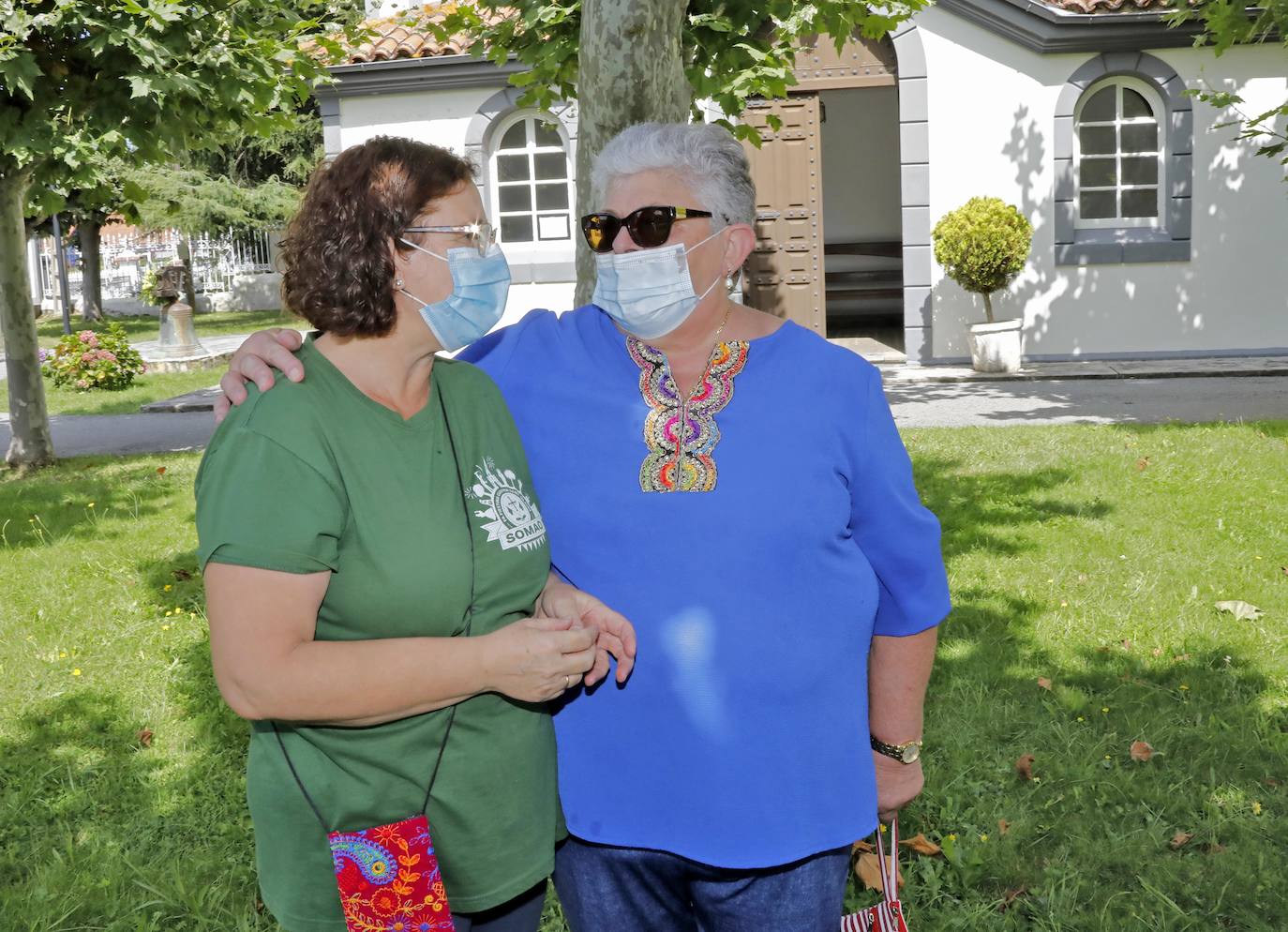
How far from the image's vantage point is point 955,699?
4969mm

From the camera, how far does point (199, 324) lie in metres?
29.2

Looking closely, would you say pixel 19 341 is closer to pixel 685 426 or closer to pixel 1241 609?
pixel 1241 609

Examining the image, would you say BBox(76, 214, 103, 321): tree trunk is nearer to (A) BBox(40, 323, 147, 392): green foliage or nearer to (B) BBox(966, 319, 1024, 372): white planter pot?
(A) BBox(40, 323, 147, 392): green foliage

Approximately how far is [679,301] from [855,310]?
1711cm

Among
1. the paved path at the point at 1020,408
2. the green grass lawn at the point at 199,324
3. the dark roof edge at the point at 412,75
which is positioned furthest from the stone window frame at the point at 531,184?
the green grass lawn at the point at 199,324

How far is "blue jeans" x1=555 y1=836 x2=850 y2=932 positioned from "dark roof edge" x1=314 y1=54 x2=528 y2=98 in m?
13.9

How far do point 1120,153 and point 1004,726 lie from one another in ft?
38.7

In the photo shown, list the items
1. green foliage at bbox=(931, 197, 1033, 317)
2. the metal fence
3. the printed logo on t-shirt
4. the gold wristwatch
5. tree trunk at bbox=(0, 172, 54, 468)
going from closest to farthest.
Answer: the printed logo on t-shirt
the gold wristwatch
tree trunk at bbox=(0, 172, 54, 468)
green foliage at bbox=(931, 197, 1033, 317)
the metal fence

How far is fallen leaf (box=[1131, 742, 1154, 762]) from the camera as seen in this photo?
4461 mm

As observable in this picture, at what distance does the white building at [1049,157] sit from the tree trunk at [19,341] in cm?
551

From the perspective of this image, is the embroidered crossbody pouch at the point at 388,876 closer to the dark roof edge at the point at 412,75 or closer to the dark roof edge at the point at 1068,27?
the dark roof edge at the point at 1068,27

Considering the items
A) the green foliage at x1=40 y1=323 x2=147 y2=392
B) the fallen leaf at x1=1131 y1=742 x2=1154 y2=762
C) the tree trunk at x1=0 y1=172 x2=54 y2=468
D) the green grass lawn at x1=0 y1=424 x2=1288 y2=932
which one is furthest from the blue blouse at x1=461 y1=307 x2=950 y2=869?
the green foliage at x1=40 y1=323 x2=147 y2=392

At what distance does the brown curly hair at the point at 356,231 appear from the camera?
6.81ft

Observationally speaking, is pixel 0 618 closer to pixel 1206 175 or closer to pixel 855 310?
pixel 1206 175
